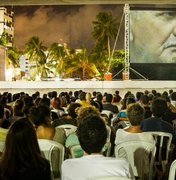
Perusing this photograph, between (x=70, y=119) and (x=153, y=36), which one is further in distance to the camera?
(x=153, y=36)

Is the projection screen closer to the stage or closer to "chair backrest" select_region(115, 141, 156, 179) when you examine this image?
the stage

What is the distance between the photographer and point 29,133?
301 centimetres

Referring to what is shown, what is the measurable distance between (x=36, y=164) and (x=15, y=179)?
0.58 ft

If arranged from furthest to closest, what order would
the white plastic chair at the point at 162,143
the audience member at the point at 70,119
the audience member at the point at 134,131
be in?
the audience member at the point at 70,119 → the white plastic chair at the point at 162,143 → the audience member at the point at 134,131

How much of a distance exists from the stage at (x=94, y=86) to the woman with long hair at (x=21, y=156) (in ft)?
64.9

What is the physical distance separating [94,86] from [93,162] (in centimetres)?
2067

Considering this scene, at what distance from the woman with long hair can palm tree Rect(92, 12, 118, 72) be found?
5942cm

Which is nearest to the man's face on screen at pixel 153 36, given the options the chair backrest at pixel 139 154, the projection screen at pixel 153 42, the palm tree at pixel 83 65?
the projection screen at pixel 153 42

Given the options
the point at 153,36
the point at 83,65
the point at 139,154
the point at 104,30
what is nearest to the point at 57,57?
the point at 83,65

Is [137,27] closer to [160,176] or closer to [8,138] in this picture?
[160,176]

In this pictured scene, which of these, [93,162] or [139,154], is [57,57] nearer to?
[139,154]

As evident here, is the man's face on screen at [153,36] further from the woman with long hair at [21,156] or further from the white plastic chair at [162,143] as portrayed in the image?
the woman with long hair at [21,156]

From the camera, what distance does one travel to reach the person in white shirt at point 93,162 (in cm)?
296

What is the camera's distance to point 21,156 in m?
2.97
